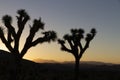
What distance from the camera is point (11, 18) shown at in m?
27.7

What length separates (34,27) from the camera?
2792 centimetres

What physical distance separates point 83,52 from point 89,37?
1658 millimetres

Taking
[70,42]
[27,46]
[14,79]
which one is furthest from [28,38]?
[70,42]

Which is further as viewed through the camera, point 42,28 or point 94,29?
point 94,29

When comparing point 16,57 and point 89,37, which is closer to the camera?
point 16,57

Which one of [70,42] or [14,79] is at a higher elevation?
[70,42]

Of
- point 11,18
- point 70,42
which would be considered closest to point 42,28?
point 11,18

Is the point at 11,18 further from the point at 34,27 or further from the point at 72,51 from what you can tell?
the point at 72,51

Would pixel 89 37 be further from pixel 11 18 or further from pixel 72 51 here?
pixel 11 18

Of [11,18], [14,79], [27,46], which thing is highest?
[11,18]

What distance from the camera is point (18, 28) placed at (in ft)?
91.8

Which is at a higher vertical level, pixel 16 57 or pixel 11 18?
pixel 11 18

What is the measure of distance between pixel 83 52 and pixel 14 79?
9024 mm

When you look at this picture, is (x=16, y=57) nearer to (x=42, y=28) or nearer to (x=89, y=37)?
(x=42, y=28)
